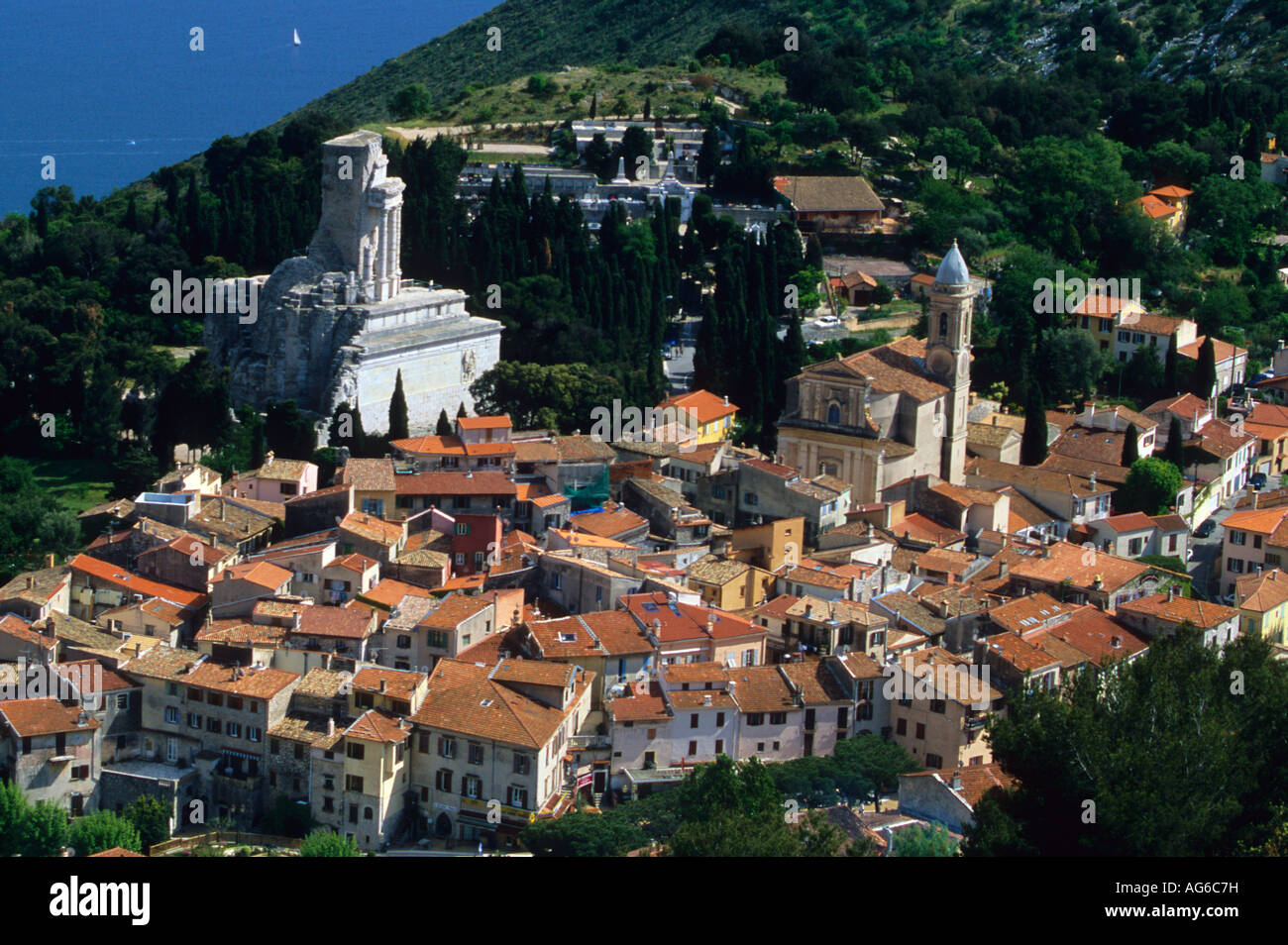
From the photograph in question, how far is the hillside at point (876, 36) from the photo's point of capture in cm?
9269

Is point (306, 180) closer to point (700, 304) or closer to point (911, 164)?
point (700, 304)

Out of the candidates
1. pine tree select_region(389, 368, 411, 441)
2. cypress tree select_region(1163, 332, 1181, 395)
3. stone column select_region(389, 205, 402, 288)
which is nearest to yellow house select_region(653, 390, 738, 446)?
pine tree select_region(389, 368, 411, 441)

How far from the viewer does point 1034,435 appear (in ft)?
166

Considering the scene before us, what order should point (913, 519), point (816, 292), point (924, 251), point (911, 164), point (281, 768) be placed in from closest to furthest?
point (281, 768) < point (913, 519) < point (816, 292) < point (924, 251) < point (911, 164)

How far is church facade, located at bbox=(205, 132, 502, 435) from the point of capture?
48.8 meters

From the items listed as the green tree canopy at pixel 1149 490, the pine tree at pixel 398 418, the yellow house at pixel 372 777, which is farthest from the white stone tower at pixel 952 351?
the yellow house at pixel 372 777

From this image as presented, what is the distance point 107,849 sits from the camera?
30.5m

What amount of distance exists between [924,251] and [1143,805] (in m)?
40.4

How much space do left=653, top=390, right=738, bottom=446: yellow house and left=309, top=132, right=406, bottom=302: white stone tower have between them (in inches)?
325

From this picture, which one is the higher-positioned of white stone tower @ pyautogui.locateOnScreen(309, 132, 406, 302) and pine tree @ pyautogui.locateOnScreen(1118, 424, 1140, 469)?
white stone tower @ pyautogui.locateOnScreen(309, 132, 406, 302)

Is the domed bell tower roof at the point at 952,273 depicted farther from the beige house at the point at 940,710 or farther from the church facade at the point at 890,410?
the beige house at the point at 940,710

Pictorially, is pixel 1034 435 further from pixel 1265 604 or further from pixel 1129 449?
pixel 1265 604

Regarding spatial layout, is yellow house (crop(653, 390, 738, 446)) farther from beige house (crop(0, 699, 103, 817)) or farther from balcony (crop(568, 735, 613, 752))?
beige house (crop(0, 699, 103, 817))
